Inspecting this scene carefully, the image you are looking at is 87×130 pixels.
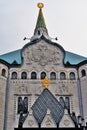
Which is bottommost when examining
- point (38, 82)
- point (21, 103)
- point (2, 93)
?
point (21, 103)

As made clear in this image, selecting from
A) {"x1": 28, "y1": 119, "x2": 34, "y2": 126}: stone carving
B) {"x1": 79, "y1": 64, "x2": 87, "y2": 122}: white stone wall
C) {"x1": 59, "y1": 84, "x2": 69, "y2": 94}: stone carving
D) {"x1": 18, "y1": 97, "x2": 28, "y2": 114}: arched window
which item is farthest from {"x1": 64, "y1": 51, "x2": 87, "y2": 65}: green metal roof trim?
{"x1": 28, "y1": 119, "x2": 34, "y2": 126}: stone carving

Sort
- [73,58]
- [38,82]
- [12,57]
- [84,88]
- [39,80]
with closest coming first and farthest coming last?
[84,88] → [38,82] → [39,80] → [12,57] → [73,58]

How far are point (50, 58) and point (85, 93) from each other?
4814 millimetres

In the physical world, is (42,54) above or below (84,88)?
above

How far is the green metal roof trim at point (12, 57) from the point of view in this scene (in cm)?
2434

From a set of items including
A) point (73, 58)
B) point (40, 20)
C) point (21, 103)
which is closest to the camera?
point (21, 103)

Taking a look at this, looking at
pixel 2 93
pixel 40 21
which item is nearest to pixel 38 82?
pixel 2 93

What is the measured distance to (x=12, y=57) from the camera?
25.5 meters

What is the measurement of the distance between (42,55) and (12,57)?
11.9 feet

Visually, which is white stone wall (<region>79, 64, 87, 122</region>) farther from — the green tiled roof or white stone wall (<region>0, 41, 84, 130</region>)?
the green tiled roof

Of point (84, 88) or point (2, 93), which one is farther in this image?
point (84, 88)

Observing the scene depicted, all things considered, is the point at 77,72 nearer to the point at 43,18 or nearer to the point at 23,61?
the point at 23,61

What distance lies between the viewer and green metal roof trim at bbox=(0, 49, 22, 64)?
24.3 metres

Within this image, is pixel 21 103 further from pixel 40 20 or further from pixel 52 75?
pixel 40 20
